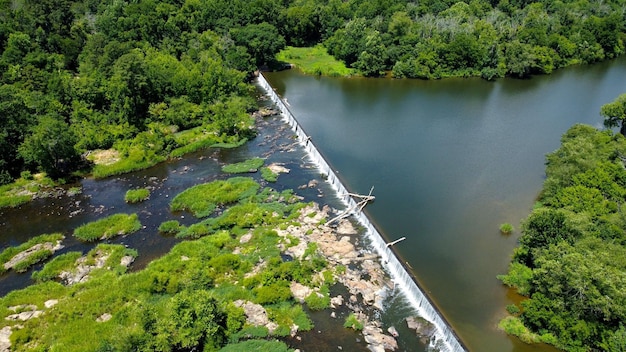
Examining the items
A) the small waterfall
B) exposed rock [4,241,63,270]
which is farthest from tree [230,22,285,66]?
exposed rock [4,241,63,270]

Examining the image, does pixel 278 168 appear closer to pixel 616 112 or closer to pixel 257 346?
pixel 257 346

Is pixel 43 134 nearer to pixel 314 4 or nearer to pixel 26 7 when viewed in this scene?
pixel 26 7

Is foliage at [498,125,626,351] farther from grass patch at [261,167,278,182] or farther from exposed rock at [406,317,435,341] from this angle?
grass patch at [261,167,278,182]

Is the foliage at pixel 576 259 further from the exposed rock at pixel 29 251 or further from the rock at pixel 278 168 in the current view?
the exposed rock at pixel 29 251

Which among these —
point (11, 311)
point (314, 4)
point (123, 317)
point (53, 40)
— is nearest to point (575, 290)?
point (123, 317)

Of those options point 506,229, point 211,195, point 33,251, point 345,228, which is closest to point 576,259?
point 506,229

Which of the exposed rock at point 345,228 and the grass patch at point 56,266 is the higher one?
the exposed rock at point 345,228

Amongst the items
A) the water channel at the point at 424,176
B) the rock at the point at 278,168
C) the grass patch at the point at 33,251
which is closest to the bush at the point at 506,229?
the water channel at the point at 424,176
